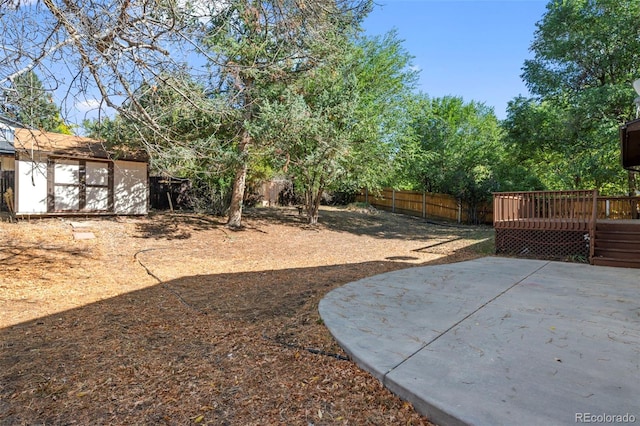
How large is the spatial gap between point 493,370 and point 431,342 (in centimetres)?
57

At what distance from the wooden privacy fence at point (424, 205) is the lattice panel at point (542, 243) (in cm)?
879

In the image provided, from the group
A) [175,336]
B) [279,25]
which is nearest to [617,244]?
[279,25]

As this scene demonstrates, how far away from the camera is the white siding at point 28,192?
406 inches

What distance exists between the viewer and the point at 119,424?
6.75 ft

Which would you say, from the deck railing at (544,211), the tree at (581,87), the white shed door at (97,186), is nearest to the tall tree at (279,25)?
the deck railing at (544,211)

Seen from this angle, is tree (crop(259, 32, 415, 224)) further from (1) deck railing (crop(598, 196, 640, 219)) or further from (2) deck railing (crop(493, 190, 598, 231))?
(1) deck railing (crop(598, 196, 640, 219))

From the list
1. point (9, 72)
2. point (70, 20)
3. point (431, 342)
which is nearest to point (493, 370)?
point (431, 342)

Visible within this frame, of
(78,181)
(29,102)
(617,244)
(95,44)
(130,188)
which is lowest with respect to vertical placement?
(617,244)

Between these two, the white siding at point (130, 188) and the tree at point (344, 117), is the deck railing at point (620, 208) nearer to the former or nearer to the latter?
the tree at point (344, 117)

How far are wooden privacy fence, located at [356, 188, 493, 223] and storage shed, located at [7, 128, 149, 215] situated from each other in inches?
421

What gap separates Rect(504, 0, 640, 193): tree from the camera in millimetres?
11078

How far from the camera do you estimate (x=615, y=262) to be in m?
6.76

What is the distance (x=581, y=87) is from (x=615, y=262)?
359 inches

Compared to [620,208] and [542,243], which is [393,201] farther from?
[542,243]
